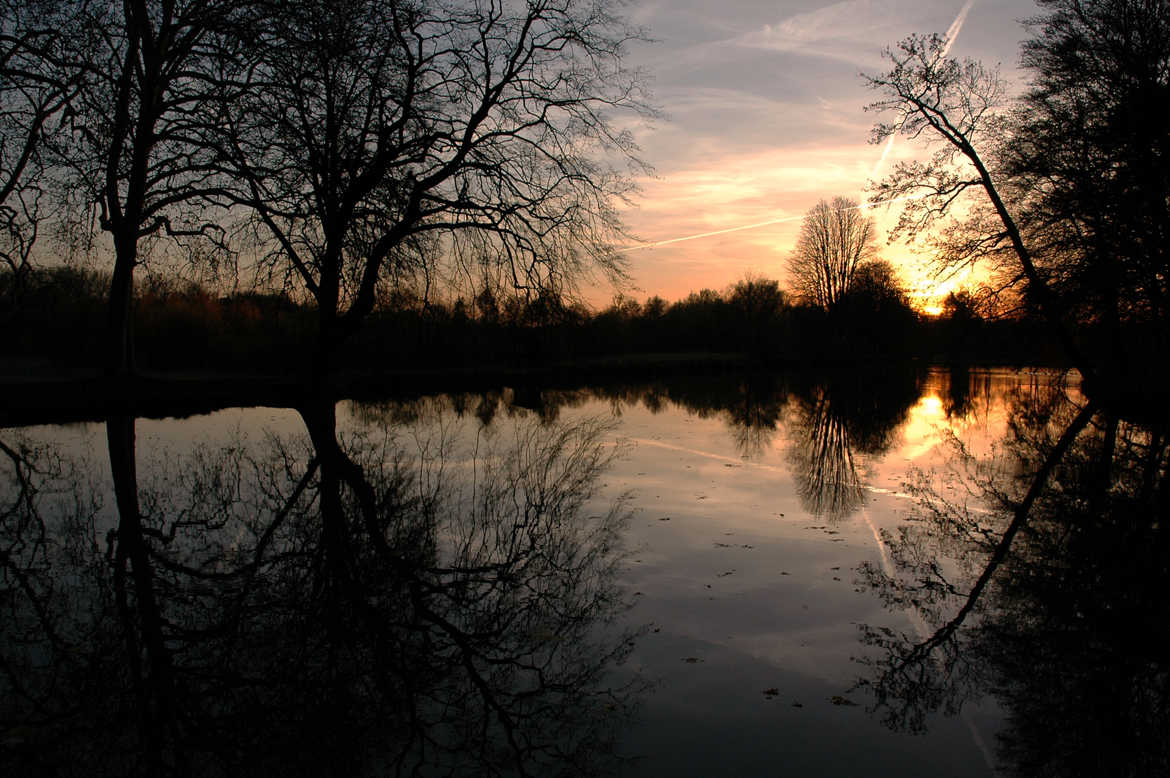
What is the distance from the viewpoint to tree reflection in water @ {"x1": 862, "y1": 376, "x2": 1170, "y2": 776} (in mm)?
3502

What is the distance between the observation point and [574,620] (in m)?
4.72

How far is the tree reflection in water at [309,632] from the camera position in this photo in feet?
10.8

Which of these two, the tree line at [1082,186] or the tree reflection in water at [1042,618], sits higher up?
the tree line at [1082,186]

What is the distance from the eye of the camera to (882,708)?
370cm

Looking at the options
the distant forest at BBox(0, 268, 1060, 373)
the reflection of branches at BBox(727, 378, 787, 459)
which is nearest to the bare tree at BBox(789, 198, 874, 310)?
the distant forest at BBox(0, 268, 1060, 373)

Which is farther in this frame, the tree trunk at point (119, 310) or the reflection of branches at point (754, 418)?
the tree trunk at point (119, 310)

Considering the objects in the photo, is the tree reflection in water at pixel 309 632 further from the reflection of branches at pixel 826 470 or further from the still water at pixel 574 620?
the reflection of branches at pixel 826 470

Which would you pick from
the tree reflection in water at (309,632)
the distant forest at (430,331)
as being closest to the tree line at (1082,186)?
the distant forest at (430,331)

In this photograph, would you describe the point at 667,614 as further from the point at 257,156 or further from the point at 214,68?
the point at 214,68

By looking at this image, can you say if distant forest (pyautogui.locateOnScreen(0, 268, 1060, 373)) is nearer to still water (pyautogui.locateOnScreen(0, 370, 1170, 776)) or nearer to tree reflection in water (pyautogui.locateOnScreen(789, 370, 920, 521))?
tree reflection in water (pyautogui.locateOnScreen(789, 370, 920, 521))

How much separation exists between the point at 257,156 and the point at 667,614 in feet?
48.1

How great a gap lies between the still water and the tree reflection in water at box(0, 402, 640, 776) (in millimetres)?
20

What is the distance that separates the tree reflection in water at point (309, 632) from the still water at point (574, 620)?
0.07ft

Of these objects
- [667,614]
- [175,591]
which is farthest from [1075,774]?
[175,591]
